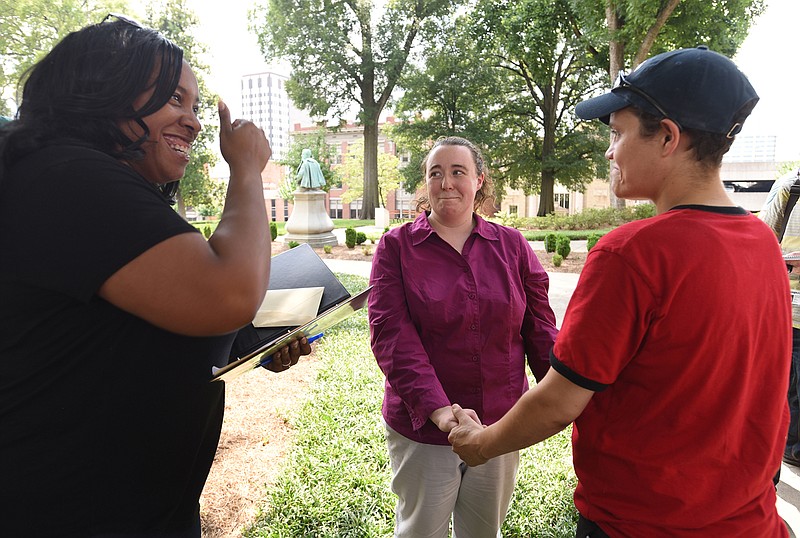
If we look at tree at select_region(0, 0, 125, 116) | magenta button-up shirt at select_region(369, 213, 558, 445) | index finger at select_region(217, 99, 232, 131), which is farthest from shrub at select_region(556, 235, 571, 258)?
tree at select_region(0, 0, 125, 116)

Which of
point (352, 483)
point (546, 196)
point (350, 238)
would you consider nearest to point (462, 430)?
point (352, 483)

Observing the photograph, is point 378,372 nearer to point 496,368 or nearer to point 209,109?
point 496,368

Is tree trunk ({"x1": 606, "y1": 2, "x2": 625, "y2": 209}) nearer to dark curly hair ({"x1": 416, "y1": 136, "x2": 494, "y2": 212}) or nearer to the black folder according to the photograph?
dark curly hair ({"x1": 416, "y1": 136, "x2": 494, "y2": 212})

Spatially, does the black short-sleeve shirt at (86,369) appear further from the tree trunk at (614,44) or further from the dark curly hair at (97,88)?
the tree trunk at (614,44)

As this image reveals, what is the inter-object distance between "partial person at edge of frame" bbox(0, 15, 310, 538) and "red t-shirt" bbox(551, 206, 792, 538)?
805 millimetres

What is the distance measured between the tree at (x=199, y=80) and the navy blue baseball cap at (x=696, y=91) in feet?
106

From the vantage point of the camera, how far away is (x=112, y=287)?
3.24 ft

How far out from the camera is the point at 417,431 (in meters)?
2.26

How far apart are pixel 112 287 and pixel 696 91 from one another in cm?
135

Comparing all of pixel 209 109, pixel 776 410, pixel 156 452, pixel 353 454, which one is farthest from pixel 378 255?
pixel 209 109

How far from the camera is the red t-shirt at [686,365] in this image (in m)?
1.24

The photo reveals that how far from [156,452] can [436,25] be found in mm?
33179

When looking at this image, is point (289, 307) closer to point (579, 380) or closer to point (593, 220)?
point (579, 380)

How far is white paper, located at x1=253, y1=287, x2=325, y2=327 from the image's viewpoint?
177 cm
